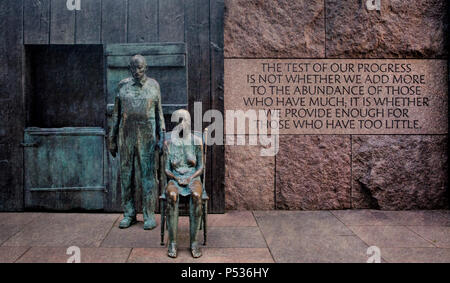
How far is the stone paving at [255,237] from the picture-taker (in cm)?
325

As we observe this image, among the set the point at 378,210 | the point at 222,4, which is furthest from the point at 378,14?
the point at 378,210

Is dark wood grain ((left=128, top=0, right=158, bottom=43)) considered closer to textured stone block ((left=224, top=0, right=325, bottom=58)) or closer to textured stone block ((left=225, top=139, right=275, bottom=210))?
textured stone block ((left=224, top=0, right=325, bottom=58))

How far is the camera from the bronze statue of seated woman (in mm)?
3285

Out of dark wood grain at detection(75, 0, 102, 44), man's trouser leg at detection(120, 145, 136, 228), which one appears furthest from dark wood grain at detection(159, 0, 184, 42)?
man's trouser leg at detection(120, 145, 136, 228)

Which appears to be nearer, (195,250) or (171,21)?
(195,250)

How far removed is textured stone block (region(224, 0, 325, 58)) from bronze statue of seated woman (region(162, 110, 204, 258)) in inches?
67.5

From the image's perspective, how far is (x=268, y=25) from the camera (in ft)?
15.8

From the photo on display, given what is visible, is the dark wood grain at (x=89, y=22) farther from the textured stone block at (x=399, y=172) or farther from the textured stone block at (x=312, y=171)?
the textured stone block at (x=399, y=172)

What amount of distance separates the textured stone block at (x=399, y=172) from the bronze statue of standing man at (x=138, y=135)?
270 cm

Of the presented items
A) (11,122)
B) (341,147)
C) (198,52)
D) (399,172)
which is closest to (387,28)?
(341,147)

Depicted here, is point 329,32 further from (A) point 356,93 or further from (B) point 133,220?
(B) point 133,220

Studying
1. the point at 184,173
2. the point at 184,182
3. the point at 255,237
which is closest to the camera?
the point at 184,182

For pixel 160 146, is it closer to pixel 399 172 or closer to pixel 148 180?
pixel 148 180

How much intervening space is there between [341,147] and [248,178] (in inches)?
52.7
